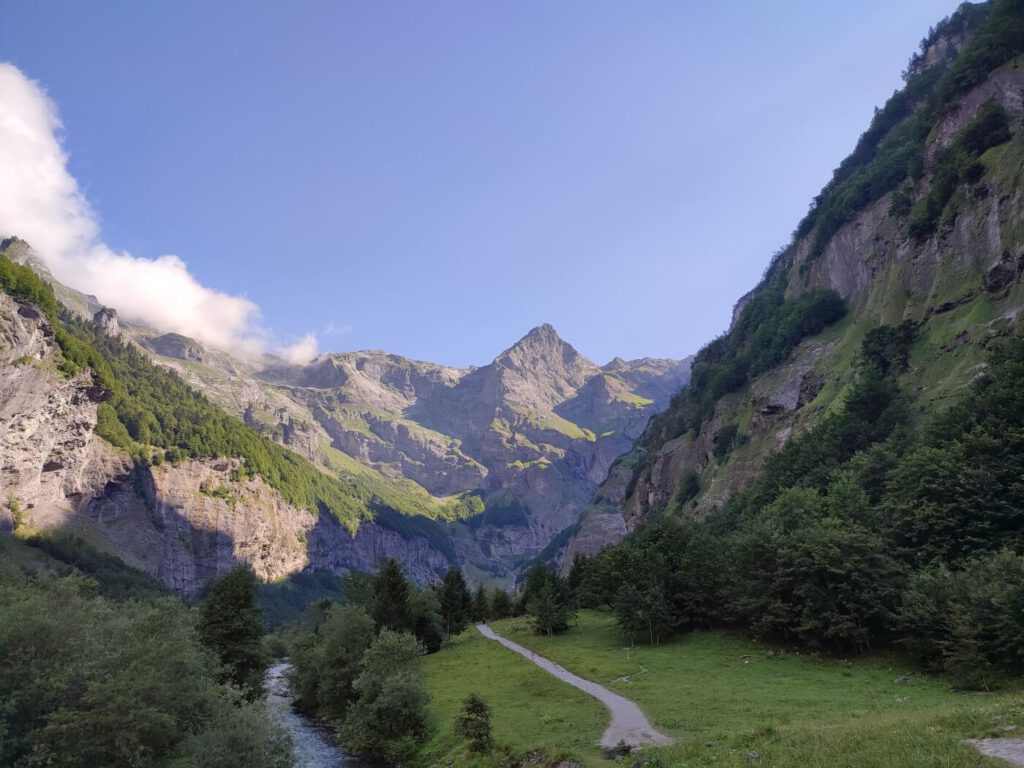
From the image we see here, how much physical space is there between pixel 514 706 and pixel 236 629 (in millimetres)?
39426

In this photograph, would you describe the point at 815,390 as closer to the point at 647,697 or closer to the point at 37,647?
the point at 647,697

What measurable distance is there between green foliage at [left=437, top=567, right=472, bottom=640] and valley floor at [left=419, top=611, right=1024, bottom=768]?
76.2 feet

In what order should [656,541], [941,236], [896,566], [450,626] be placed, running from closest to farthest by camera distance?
[896,566]
[656,541]
[941,236]
[450,626]

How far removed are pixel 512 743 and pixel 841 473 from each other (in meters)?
55.9

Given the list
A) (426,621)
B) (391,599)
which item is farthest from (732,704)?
(426,621)

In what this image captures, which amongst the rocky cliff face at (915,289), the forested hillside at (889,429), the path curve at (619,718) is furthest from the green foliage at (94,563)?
the rocky cliff face at (915,289)

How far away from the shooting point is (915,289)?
92.8 m

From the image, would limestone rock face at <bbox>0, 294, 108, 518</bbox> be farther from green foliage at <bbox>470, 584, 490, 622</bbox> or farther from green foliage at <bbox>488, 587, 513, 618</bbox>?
green foliage at <bbox>488, 587, 513, 618</bbox>

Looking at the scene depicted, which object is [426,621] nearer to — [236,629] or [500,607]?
[236,629]

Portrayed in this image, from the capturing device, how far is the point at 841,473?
70875 mm

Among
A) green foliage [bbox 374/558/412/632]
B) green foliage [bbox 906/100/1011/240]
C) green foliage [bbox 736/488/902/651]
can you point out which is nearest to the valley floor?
green foliage [bbox 736/488/902/651]

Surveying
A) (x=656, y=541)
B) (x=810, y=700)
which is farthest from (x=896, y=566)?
(x=656, y=541)

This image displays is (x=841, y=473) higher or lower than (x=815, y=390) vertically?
lower

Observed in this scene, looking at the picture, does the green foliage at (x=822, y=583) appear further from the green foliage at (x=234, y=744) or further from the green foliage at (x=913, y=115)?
the green foliage at (x=913, y=115)
